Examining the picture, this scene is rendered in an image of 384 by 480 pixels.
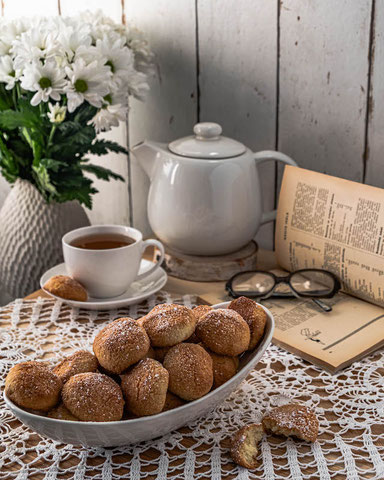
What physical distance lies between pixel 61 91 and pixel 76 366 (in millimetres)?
478

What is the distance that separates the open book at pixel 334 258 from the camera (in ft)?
2.61

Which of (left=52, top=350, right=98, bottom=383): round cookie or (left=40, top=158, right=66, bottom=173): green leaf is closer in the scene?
(left=52, top=350, right=98, bottom=383): round cookie

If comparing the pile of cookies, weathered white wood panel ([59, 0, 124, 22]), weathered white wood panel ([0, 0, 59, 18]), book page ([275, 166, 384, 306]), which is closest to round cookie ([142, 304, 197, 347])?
the pile of cookies

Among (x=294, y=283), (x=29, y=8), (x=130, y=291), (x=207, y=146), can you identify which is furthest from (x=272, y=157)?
(x=29, y=8)

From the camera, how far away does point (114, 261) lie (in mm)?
883

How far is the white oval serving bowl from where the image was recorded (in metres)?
0.54

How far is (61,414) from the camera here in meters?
0.56

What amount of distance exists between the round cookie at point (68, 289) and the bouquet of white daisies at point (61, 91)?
191mm

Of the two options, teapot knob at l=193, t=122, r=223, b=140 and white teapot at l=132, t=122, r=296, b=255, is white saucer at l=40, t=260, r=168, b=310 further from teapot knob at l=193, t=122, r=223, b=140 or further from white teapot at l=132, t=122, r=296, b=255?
teapot knob at l=193, t=122, r=223, b=140

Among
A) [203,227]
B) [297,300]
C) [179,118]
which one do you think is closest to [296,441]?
[297,300]

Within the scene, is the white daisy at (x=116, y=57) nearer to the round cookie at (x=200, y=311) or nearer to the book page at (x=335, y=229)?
the book page at (x=335, y=229)

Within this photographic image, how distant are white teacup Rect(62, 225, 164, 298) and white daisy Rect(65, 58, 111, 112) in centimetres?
20

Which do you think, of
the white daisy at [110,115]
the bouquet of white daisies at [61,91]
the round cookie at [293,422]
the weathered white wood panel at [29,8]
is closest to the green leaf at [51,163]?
the bouquet of white daisies at [61,91]

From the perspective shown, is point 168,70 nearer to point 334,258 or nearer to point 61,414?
point 334,258
